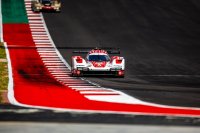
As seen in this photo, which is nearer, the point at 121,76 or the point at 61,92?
the point at 61,92

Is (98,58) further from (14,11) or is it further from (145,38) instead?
(14,11)

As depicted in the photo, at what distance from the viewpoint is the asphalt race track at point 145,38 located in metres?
23.5

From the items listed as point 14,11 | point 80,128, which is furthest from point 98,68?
point 14,11

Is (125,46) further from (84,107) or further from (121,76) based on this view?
(84,107)

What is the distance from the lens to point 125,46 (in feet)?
122

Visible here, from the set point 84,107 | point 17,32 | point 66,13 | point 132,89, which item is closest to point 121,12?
point 66,13

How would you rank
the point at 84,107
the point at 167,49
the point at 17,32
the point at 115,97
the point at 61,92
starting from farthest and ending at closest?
1. the point at 17,32
2. the point at 167,49
3. the point at 61,92
4. the point at 115,97
5. the point at 84,107

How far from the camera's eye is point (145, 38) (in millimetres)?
39188

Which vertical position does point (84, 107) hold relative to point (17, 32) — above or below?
below

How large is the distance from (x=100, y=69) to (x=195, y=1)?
82.5 ft

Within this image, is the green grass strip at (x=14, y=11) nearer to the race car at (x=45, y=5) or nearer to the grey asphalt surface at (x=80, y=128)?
the race car at (x=45, y=5)

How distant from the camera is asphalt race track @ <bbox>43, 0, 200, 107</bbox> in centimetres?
2347

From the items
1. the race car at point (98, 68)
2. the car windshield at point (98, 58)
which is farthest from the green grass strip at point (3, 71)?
the car windshield at point (98, 58)

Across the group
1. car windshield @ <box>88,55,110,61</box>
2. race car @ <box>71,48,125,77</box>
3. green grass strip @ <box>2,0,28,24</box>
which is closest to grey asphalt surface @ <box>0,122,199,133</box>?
race car @ <box>71,48,125,77</box>
